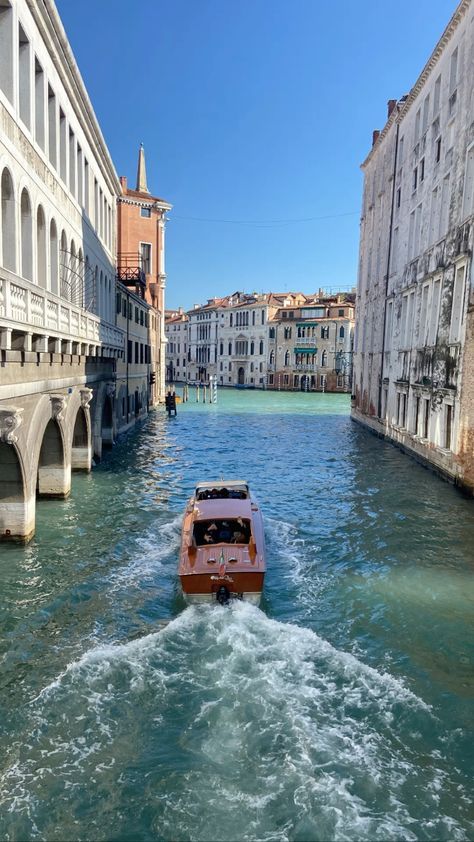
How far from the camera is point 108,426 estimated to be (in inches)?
1129

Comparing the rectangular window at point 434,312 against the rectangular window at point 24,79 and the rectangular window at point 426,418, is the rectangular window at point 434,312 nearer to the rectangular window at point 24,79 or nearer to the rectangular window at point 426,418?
the rectangular window at point 426,418

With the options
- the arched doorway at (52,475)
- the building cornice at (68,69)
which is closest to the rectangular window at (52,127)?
the building cornice at (68,69)

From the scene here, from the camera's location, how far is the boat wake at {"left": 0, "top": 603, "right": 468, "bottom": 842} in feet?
19.9

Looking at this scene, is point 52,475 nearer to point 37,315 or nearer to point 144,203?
point 37,315

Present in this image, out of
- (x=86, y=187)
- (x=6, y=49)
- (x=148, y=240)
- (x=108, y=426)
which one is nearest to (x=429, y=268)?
(x=86, y=187)

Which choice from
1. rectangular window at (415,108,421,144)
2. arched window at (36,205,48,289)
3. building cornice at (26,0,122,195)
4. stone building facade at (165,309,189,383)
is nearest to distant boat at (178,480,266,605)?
arched window at (36,205,48,289)

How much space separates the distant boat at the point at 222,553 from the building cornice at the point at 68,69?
40.2 feet

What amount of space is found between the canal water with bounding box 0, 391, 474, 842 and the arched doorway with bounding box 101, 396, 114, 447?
11.7m

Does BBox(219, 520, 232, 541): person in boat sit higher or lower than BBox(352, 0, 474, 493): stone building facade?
lower

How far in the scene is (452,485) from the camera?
70.3 ft

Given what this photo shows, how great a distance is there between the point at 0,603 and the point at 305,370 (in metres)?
79.0

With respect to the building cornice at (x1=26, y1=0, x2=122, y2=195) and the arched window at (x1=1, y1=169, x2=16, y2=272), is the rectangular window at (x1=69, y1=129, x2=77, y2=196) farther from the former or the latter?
the arched window at (x1=1, y1=169, x2=16, y2=272)

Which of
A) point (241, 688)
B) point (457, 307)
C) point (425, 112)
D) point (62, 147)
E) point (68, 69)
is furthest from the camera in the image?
point (425, 112)

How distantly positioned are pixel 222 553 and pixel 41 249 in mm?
9680
